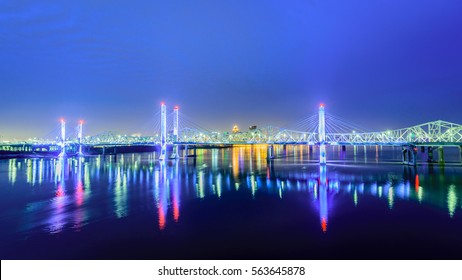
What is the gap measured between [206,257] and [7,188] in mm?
22033

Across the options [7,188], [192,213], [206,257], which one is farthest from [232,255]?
[7,188]

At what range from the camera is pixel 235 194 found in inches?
770

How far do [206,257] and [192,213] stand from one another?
18.5 feet

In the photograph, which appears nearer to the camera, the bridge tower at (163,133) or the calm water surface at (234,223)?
the calm water surface at (234,223)

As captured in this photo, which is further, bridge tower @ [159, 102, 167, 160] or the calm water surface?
bridge tower @ [159, 102, 167, 160]

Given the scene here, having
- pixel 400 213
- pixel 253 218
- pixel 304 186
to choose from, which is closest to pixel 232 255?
pixel 253 218

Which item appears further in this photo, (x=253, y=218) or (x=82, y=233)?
(x=253, y=218)

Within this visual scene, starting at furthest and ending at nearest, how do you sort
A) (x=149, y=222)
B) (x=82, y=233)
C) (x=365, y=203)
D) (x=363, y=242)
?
(x=365, y=203), (x=149, y=222), (x=82, y=233), (x=363, y=242)

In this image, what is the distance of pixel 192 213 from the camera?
14.1 metres

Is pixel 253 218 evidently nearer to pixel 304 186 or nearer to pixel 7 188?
pixel 304 186

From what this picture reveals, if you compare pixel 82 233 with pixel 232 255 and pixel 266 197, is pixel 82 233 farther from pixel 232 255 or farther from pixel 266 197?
pixel 266 197

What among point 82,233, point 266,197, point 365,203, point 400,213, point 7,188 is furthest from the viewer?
point 7,188

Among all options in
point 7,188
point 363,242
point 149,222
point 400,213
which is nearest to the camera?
point 363,242

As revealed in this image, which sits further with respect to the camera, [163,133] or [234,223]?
[163,133]
